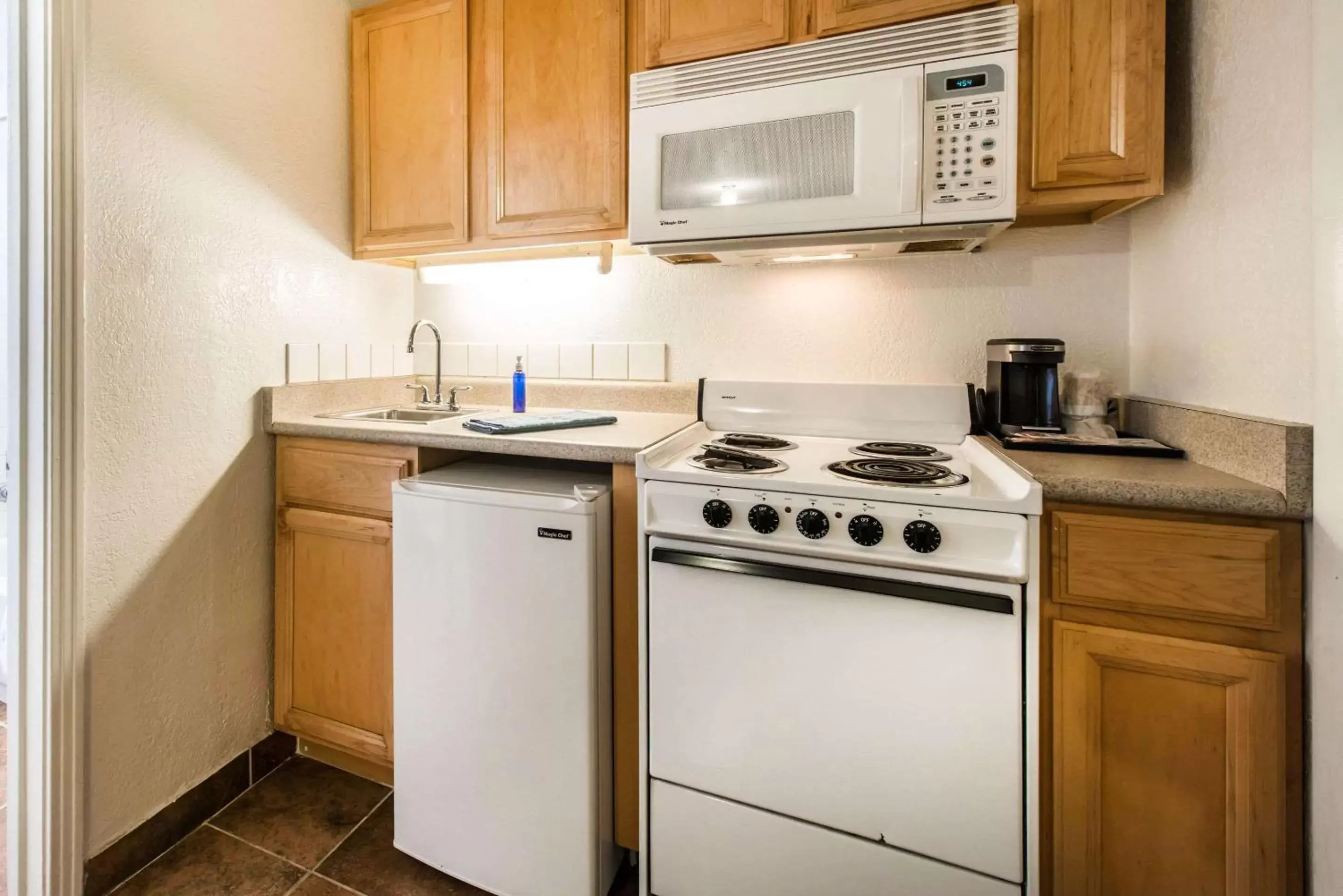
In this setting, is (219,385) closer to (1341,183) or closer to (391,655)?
(391,655)

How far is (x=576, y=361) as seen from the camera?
2.08 metres

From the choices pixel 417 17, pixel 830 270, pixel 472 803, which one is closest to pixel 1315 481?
pixel 830 270

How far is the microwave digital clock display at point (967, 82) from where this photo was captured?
1.27 metres

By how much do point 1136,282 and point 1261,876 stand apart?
1246mm

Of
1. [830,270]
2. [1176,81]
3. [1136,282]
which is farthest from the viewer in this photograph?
[830,270]

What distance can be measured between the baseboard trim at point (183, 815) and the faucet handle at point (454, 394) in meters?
1.09

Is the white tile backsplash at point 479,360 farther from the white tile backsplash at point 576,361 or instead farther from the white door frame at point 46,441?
the white door frame at point 46,441

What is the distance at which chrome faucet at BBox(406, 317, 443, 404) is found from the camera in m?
2.04

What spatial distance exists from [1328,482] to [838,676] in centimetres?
78

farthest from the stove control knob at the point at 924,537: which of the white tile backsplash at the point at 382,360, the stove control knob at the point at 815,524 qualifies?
the white tile backsplash at the point at 382,360

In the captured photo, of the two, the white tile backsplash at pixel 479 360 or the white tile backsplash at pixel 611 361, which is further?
the white tile backsplash at pixel 611 361

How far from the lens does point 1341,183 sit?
2.92ft

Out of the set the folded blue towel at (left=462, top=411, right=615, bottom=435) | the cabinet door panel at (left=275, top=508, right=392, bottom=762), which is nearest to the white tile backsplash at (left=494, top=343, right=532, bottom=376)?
the folded blue towel at (left=462, top=411, right=615, bottom=435)

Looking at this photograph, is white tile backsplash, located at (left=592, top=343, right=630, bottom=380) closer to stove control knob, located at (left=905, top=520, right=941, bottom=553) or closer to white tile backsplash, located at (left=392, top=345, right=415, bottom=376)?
white tile backsplash, located at (left=392, top=345, right=415, bottom=376)
